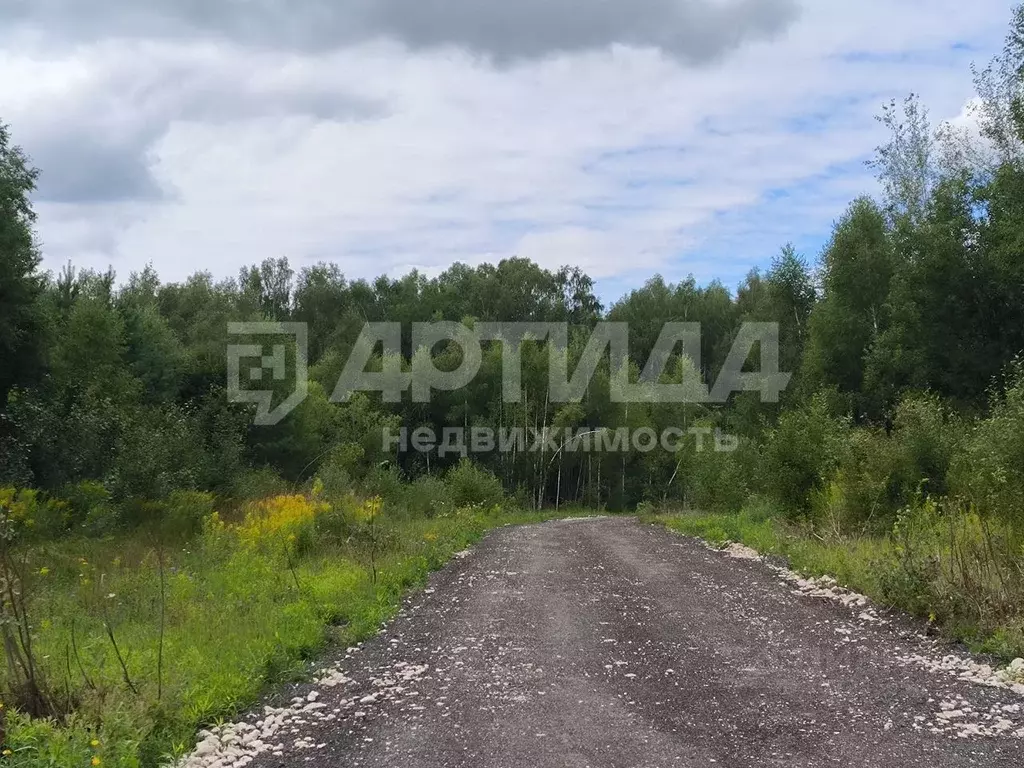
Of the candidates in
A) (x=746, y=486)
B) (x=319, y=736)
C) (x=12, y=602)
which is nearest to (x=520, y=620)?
(x=319, y=736)

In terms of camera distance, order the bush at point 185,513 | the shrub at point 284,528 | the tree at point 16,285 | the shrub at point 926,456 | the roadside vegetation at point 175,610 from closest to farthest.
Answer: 1. the roadside vegetation at point 175,610
2. the shrub at point 284,528
3. the shrub at point 926,456
4. the bush at point 185,513
5. the tree at point 16,285

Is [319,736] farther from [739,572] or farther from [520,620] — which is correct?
[739,572]

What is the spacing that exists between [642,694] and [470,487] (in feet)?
89.2

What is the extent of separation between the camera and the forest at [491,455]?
7602mm

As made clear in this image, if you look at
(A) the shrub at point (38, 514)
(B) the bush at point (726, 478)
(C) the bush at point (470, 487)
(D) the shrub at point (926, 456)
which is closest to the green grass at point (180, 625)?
(A) the shrub at point (38, 514)

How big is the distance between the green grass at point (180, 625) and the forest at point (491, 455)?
46 mm

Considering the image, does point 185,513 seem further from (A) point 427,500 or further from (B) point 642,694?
(B) point 642,694

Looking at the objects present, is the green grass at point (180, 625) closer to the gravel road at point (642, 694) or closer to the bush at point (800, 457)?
the gravel road at point (642, 694)

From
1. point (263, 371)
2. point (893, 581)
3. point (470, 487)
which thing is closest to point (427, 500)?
point (470, 487)

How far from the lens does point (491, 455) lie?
175 ft

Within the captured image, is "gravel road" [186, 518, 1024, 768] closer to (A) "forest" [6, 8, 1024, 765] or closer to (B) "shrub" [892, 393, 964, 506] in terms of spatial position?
(A) "forest" [6, 8, 1024, 765]

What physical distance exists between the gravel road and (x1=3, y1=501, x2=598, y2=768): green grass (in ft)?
1.24

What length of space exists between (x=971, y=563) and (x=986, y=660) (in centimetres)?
168

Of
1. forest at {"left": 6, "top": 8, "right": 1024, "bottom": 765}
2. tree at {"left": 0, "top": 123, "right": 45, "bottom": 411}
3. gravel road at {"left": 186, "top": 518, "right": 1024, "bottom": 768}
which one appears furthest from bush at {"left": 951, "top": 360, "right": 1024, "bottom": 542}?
tree at {"left": 0, "top": 123, "right": 45, "bottom": 411}
